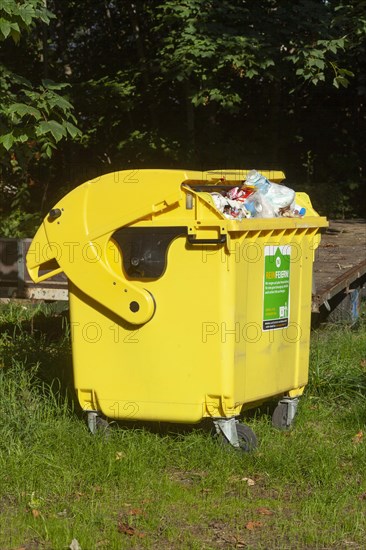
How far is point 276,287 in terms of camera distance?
5.67m

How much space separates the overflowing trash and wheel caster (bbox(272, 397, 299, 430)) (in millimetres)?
1116

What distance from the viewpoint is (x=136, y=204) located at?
5336 millimetres

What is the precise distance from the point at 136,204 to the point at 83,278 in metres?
0.52

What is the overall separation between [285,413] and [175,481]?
44.7 inches

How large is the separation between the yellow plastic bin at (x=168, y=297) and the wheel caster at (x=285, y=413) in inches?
10.7

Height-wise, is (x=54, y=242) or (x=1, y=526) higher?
(x=54, y=242)

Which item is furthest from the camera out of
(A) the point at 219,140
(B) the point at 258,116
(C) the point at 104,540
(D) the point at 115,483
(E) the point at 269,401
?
(B) the point at 258,116

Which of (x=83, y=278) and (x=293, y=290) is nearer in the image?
(x=83, y=278)

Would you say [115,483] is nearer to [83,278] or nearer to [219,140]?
[83,278]

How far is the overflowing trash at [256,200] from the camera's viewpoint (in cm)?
540

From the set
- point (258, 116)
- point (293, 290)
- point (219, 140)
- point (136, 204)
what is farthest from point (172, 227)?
point (258, 116)

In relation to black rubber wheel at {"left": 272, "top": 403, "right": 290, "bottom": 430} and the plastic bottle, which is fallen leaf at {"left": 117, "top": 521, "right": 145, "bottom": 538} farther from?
the plastic bottle

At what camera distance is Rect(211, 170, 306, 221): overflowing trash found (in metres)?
5.40

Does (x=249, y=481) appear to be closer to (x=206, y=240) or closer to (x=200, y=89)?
(x=206, y=240)
